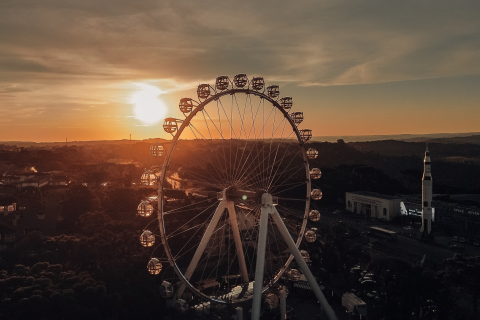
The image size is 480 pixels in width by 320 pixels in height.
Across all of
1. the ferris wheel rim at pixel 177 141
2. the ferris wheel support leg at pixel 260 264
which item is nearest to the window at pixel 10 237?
the ferris wheel rim at pixel 177 141

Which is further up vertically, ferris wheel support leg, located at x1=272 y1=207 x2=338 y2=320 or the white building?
ferris wheel support leg, located at x1=272 y1=207 x2=338 y2=320

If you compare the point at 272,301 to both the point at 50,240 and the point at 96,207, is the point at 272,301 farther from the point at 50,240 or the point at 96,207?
the point at 96,207

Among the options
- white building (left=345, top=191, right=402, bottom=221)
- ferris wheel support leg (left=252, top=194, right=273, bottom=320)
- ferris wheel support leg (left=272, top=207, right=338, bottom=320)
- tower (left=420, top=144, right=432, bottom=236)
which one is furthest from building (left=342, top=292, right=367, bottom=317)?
white building (left=345, top=191, right=402, bottom=221)

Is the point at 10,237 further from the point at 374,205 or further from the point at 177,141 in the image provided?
the point at 374,205

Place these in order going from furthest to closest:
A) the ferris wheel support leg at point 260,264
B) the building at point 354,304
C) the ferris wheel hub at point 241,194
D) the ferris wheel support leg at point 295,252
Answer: the building at point 354,304 < the ferris wheel support leg at point 295,252 < the ferris wheel hub at point 241,194 < the ferris wheel support leg at point 260,264

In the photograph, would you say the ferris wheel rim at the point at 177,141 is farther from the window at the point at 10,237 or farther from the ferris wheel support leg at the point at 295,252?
the window at the point at 10,237

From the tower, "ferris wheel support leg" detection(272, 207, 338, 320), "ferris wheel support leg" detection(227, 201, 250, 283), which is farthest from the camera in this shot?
the tower

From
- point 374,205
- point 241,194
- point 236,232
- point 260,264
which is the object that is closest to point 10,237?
point 236,232

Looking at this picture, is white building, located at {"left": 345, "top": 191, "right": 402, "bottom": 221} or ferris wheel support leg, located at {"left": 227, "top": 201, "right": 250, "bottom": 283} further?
white building, located at {"left": 345, "top": 191, "right": 402, "bottom": 221}

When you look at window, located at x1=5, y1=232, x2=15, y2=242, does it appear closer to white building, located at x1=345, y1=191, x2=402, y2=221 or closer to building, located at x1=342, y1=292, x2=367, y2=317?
building, located at x1=342, y1=292, x2=367, y2=317
